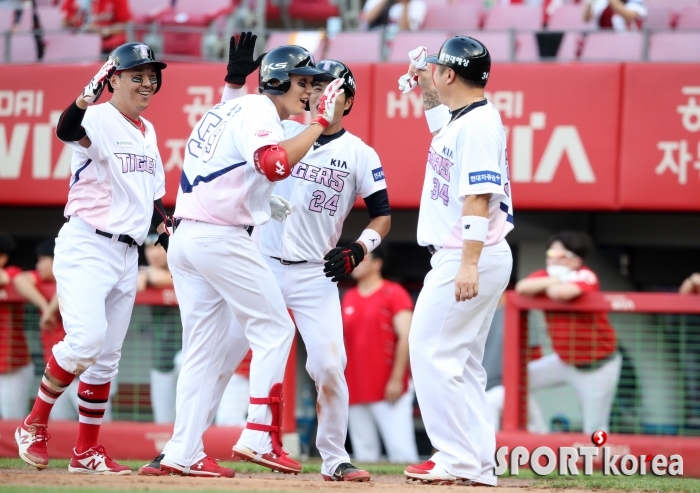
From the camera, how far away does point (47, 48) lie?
10.1m

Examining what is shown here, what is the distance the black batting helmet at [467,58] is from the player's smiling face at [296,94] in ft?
2.11

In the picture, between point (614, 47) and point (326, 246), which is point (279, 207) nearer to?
point (326, 246)

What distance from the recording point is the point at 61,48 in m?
10.0

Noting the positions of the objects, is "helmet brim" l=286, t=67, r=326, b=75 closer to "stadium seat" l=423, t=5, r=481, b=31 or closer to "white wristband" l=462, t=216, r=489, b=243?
"white wristband" l=462, t=216, r=489, b=243

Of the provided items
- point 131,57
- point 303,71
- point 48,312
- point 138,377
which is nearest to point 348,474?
point 303,71

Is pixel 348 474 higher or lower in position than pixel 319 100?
lower

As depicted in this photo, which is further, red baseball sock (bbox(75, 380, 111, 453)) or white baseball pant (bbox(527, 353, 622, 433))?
white baseball pant (bbox(527, 353, 622, 433))

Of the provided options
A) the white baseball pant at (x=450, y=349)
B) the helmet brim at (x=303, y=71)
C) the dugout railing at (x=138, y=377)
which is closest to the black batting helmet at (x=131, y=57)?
the helmet brim at (x=303, y=71)

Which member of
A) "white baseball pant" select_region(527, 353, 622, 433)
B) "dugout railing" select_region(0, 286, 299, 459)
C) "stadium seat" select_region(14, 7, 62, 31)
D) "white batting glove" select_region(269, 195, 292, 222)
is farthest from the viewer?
"stadium seat" select_region(14, 7, 62, 31)

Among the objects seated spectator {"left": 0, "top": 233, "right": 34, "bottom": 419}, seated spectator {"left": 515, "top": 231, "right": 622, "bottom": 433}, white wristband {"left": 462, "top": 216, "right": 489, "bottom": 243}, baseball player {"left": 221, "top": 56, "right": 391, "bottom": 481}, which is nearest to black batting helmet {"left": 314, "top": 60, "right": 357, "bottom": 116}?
baseball player {"left": 221, "top": 56, "right": 391, "bottom": 481}

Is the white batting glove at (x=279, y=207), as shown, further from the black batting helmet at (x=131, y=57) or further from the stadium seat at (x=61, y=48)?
the stadium seat at (x=61, y=48)

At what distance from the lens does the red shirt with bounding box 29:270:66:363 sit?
8.14 meters

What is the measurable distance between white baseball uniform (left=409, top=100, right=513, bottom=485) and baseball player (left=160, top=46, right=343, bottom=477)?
604 mm

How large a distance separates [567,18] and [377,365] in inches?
144
